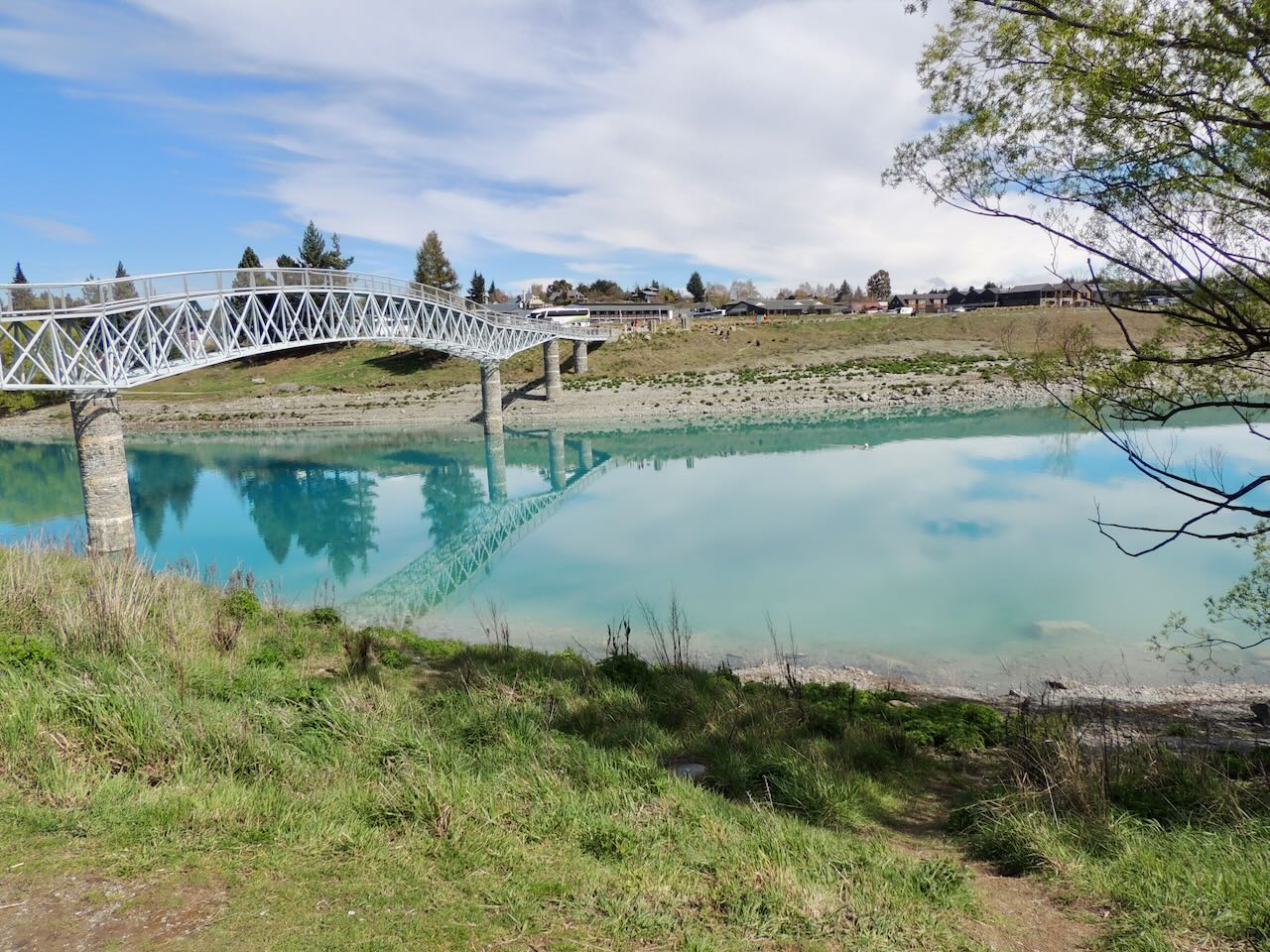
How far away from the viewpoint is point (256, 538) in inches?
1150

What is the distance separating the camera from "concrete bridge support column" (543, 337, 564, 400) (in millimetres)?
65312

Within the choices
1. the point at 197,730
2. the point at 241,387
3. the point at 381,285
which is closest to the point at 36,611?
the point at 197,730

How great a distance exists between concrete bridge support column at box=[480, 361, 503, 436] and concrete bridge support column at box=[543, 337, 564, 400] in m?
8.72

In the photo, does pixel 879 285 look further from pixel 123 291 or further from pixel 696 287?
pixel 123 291

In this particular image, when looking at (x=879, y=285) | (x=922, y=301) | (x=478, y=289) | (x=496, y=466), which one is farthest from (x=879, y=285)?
(x=496, y=466)

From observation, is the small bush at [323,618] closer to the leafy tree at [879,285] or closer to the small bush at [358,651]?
the small bush at [358,651]

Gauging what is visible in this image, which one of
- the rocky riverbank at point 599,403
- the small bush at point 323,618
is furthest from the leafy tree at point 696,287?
the small bush at point 323,618

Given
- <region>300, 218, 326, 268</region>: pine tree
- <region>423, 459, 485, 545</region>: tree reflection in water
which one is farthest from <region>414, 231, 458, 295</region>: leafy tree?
<region>423, 459, 485, 545</region>: tree reflection in water

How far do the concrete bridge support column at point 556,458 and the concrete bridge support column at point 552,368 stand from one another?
9619 millimetres

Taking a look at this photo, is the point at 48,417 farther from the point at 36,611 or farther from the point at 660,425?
the point at 36,611

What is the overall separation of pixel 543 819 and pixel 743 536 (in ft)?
66.6

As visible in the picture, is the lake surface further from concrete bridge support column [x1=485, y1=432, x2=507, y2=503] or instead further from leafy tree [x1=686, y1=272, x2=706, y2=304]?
leafy tree [x1=686, y1=272, x2=706, y2=304]

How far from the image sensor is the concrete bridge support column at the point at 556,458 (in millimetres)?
38850

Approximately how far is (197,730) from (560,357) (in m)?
72.2
